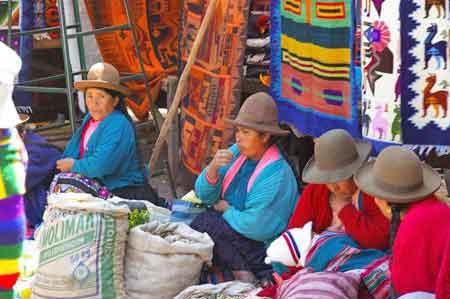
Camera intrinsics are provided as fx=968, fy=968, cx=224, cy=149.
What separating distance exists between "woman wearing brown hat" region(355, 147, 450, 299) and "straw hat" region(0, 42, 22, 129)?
159 cm

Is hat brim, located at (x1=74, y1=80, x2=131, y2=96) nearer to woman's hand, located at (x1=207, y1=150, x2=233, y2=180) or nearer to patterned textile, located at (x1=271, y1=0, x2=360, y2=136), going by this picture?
patterned textile, located at (x1=271, y1=0, x2=360, y2=136)

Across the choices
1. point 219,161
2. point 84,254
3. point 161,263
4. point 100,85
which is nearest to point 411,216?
point 219,161

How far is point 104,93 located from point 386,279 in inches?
102

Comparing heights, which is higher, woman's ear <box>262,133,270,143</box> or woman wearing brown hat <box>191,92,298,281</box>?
woman's ear <box>262,133,270,143</box>

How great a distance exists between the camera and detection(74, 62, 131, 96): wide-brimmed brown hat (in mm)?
6223

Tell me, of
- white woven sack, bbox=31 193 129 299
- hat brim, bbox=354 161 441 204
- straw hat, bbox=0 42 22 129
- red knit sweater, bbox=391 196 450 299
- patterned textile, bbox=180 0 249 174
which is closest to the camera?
straw hat, bbox=0 42 22 129

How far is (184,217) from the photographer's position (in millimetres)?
5633

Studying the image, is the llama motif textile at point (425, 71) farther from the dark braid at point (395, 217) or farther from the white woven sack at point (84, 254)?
the white woven sack at point (84, 254)

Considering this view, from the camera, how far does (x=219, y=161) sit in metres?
5.27

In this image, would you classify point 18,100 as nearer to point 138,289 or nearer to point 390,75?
point 138,289

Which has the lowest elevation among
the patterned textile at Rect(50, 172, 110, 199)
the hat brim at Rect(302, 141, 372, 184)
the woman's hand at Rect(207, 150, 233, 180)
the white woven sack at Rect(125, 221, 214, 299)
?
the white woven sack at Rect(125, 221, 214, 299)

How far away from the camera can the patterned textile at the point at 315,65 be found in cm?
549

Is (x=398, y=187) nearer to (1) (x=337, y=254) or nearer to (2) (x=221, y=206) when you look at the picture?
(1) (x=337, y=254)

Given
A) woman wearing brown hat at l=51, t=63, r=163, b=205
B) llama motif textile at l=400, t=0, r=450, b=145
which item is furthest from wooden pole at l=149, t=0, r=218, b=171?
llama motif textile at l=400, t=0, r=450, b=145
